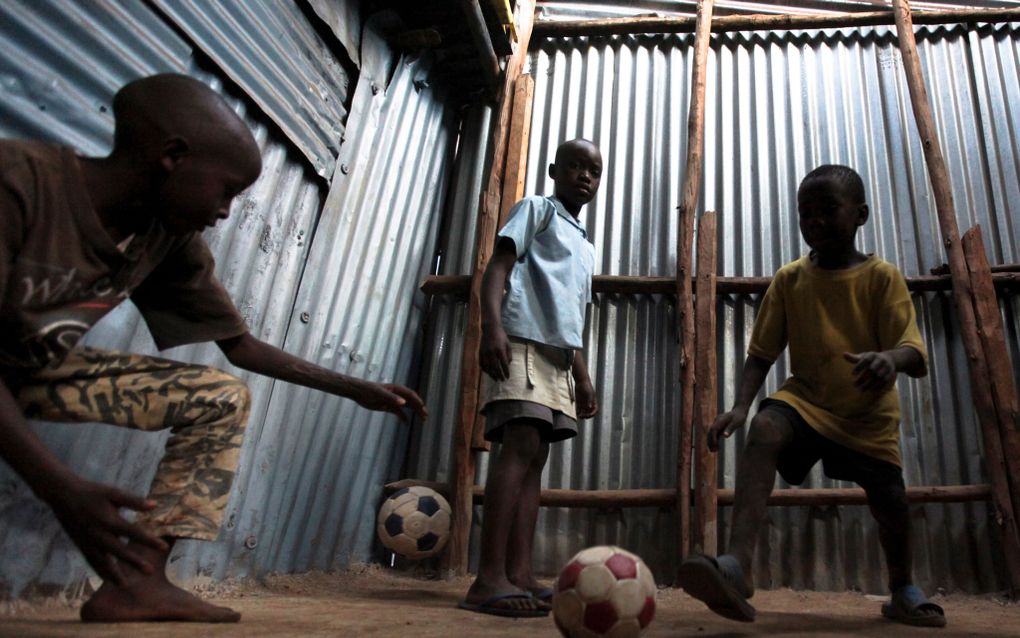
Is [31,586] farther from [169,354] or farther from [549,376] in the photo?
[549,376]

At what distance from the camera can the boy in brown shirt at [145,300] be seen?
149cm

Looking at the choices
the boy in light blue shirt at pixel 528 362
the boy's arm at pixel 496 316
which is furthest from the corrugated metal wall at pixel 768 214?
the boy's arm at pixel 496 316

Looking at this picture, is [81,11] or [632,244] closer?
[81,11]

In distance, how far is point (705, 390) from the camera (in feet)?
12.6

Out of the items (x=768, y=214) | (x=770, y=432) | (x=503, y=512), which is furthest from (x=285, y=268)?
(x=768, y=214)

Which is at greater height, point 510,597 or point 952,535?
point 952,535

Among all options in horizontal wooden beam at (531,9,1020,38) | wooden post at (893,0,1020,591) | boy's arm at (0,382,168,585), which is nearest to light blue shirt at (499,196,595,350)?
boy's arm at (0,382,168,585)

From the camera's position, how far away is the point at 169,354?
99.6 inches

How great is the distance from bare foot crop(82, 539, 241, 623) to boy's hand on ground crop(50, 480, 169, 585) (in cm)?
50

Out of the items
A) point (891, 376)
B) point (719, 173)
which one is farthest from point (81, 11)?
point (719, 173)

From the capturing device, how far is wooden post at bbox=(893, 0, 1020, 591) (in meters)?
3.44

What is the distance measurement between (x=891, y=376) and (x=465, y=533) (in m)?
2.22

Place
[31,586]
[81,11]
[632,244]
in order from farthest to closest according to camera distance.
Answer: [632,244], [81,11], [31,586]

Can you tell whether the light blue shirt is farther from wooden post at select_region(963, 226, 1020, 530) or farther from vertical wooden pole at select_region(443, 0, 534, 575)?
wooden post at select_region(963, 226, 1020, 530)
